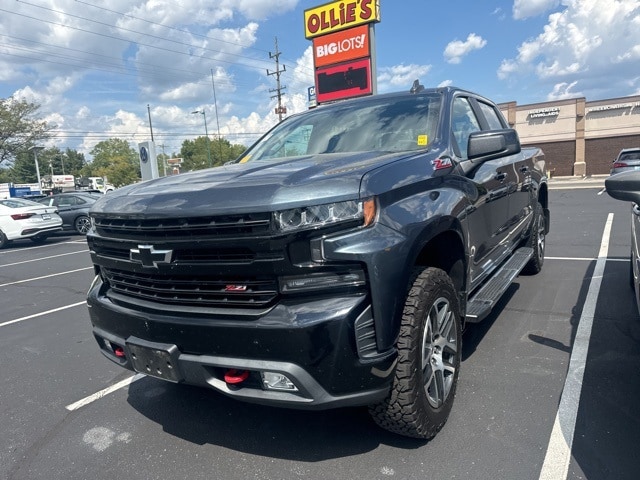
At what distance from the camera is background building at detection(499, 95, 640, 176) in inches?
1256

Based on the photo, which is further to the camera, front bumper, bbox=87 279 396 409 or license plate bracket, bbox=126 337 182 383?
license plate bracket, bbox=126 337 182 383

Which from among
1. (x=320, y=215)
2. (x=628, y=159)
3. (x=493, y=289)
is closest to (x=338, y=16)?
(x=628, y=159)

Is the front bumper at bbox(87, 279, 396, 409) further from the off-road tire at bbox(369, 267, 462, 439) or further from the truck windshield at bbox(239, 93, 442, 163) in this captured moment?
the truck windshield at bbox(239, 93, 442, 163)

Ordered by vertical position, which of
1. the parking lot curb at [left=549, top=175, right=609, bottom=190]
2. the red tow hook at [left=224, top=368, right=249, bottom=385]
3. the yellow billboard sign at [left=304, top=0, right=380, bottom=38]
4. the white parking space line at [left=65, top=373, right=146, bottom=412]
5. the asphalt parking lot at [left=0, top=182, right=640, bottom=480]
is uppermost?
the yellow billboard sign at [left=304, top=0, right=380, bottom=38]

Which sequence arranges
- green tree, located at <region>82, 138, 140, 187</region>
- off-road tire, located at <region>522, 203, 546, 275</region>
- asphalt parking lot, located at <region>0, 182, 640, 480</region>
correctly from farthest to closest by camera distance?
green tree, located at <region>82, 138, 140, 187</region>
off-road tire, located at <region>522, 203, 546, 275</region>
asphalt parking lot, located at <region>0, 182, 640, 480</region>

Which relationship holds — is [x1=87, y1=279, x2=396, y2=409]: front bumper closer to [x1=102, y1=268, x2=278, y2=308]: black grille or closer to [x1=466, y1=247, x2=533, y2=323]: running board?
[x1=102, y1=268, x2=278, y2=308]: black grille

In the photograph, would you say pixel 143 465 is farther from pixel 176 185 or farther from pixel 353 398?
pixel 176 185

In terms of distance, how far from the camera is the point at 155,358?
7.64 ft

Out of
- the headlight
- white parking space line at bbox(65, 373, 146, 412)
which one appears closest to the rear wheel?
white parking space line at bbox(65, 373, 146, 412)

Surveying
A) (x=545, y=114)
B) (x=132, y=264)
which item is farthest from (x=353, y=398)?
(x=545, y=114)

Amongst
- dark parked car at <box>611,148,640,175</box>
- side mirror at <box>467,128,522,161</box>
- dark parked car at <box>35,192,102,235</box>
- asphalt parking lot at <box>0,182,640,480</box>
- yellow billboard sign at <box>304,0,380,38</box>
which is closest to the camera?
asphalt parking lot at <box>0,182,640,480</box>

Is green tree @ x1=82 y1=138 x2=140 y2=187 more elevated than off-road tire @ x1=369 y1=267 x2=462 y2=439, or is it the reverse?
green tree @ x1=82 y1=138 x2=140 y2=187

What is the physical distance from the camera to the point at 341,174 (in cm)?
220

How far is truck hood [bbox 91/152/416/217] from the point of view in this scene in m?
2.05
